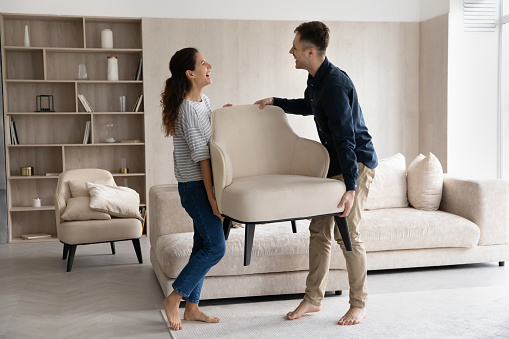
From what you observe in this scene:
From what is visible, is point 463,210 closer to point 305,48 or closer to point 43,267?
point 305,48

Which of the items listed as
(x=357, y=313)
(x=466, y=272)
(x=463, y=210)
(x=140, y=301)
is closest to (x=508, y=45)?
(x=463, y=210)

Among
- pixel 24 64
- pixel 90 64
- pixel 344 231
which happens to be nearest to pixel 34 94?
pixel 24 64

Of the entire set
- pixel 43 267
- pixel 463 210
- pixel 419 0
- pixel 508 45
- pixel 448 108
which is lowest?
pixel 43 267

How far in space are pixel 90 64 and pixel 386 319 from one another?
4.42m

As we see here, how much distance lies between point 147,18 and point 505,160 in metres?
3.99

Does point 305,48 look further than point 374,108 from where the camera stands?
No

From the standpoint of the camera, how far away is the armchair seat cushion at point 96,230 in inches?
191

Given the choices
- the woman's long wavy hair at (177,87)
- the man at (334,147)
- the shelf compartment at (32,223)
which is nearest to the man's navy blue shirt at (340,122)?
the man at (334,147)

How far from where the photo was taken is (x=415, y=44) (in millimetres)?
7074

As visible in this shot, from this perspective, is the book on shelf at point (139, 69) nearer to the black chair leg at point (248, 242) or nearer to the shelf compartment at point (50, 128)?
the shelf compartment at point (50, 128)

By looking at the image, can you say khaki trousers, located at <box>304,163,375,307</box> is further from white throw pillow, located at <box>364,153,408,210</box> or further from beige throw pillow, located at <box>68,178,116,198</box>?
beige throw pillow, located at <box>68,178,116,198</box>

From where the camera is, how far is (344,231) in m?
3.33

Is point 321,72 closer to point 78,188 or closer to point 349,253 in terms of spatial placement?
point 349,253

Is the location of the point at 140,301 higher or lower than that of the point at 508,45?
lower
